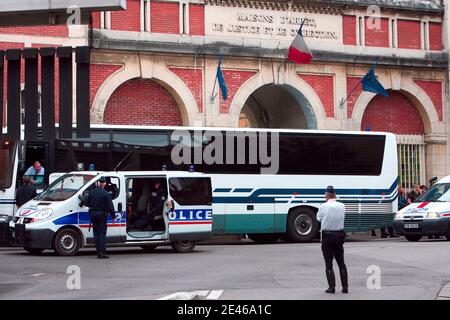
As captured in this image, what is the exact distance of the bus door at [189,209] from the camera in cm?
2191

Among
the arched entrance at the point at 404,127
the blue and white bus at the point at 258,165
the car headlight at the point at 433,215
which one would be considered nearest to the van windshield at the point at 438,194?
the car headlight at the point at 433,215

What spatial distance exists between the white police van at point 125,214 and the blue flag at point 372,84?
12570 mm

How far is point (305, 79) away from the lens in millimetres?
33562

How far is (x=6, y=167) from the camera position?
24.0 m

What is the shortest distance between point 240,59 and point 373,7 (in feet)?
20.0

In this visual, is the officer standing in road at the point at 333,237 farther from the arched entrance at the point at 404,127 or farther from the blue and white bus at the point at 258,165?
the arched entrance at the point at 404,127

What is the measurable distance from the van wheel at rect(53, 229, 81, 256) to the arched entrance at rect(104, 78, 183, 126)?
10.1m

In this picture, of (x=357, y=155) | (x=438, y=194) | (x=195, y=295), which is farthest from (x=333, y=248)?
(x=357, y=155)

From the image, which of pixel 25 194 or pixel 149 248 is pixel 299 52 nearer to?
pixel 149 248

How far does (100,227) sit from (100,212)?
34 cm

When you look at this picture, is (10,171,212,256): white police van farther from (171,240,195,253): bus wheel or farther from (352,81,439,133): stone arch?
(352,81,439,133): stone arch

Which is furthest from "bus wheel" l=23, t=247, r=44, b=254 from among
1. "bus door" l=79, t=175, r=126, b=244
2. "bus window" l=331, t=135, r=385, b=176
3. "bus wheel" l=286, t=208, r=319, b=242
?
"bus window" l=331, t=135, r=385, b=176

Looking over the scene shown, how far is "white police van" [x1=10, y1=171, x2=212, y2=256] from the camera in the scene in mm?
20625
